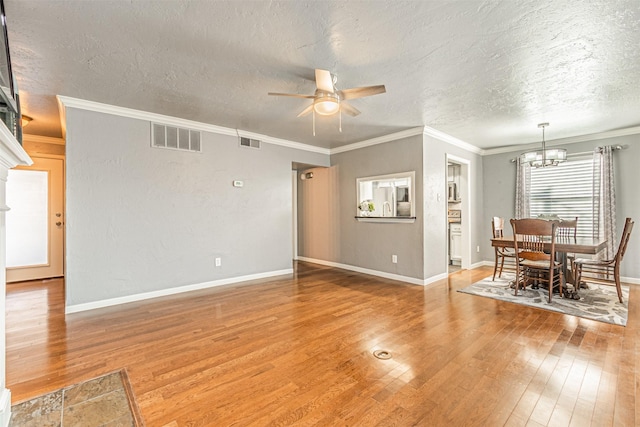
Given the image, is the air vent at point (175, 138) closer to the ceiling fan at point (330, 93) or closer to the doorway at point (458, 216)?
the ceiling fan at point (330, 93)

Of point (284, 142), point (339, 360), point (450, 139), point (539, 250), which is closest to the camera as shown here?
point (339, 360)

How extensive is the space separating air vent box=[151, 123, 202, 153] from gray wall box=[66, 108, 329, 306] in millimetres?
81

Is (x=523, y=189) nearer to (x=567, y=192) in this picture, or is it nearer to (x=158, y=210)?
(x=567, y=192)

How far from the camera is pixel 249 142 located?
15.7ft

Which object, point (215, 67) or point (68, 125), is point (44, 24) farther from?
point (68, 125)

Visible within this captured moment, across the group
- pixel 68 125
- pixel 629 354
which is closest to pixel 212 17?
pixel 68 125

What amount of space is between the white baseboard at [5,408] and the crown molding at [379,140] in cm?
495

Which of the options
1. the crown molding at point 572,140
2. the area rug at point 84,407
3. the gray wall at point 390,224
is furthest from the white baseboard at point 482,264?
the area rug at point 84,407

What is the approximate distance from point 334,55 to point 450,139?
11.5 ft

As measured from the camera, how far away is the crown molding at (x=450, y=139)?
4.60 metres

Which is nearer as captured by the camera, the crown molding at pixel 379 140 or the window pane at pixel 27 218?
the crown molding at pixel 379 140

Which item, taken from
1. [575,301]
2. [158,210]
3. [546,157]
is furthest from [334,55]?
[575,301]

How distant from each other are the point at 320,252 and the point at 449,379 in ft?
14.8

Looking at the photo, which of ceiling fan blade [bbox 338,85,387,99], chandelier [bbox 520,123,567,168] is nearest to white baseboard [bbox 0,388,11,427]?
ceiling fan blade [bbox 338,85,387,99]
